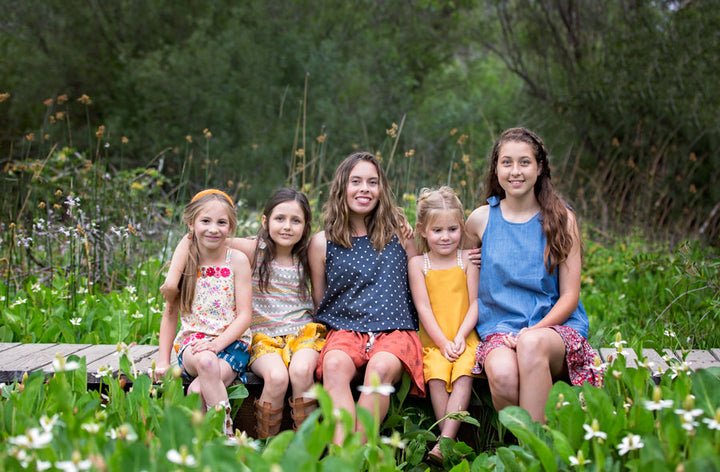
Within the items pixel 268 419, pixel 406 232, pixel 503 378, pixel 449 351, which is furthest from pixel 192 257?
pixel 503 378

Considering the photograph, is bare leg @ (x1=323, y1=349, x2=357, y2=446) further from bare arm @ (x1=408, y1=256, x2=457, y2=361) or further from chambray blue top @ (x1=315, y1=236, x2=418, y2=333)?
bare arm @ (x1=408, y1=256, x2=457, y2=361)

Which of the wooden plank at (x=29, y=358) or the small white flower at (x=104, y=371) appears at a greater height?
the small white flower at (x=104, y=371)

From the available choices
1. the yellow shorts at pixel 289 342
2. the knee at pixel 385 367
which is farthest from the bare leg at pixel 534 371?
the yellow shorts at pixel 289 342

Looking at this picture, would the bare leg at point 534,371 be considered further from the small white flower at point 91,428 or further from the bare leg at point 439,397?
the small white flower at point 91,428

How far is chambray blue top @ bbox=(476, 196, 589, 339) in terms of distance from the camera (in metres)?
2.27

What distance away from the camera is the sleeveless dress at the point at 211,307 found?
2.23 m

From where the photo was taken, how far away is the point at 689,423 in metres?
1.23

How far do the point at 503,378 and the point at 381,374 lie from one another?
384 mm

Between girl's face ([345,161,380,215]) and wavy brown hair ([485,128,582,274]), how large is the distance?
50cm

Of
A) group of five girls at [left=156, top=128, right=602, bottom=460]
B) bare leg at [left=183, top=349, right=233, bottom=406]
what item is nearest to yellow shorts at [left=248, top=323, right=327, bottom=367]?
group of five girls at [left=156, top=128, right=602, bottom=460]

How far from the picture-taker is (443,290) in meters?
2.39

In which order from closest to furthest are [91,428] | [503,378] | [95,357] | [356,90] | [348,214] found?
[91,428] → [503,378] → [95,357] → [348,214] → [356,90]

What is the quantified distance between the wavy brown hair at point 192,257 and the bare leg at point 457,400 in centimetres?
97

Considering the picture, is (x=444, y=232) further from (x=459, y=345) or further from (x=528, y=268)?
(x=459, y=345)
